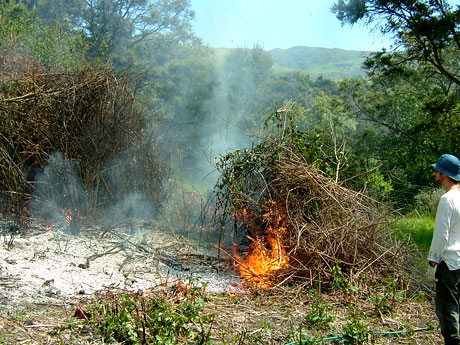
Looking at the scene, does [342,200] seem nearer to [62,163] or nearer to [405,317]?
[405,317]

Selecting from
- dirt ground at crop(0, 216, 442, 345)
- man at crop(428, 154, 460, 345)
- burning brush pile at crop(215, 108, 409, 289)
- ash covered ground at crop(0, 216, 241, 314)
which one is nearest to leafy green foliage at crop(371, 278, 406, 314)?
dirt ground at crop(0, 216, 442, 345)

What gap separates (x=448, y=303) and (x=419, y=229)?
6110 mm

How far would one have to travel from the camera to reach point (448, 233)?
12.2 ft

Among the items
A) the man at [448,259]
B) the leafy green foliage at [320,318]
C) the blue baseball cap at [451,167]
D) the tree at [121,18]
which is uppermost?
the tree at [121,18]

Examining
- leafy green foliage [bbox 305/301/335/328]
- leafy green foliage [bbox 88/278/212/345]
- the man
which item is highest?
the man

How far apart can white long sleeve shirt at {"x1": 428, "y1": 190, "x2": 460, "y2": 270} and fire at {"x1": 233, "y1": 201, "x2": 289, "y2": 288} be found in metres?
2.15

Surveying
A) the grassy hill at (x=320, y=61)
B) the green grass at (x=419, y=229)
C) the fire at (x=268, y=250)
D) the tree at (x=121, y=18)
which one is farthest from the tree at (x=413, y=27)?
the grassy hill at (x=320, y=61)

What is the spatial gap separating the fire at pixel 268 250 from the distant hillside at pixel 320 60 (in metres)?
79.9

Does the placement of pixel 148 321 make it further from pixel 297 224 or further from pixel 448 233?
pixel 448 233

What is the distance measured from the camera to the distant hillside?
87875mm

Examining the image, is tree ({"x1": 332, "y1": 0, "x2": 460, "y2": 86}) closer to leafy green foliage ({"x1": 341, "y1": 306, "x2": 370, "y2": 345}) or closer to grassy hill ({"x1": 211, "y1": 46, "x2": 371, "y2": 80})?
leafy green foliage ({"x1": 341, "y1": 306, "x2": 370, "y2": 345})

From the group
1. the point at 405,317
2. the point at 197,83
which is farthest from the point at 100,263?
the point at 197,83

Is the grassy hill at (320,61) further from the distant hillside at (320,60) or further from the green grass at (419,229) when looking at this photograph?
the green grass at (419,229)

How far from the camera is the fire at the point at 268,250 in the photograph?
18.5ft
